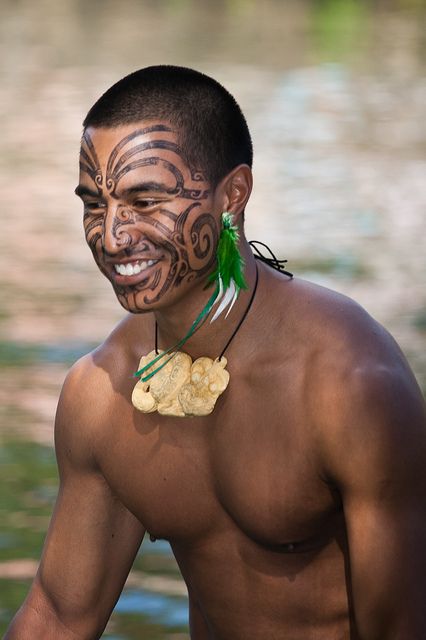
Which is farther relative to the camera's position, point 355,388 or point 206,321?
point 206,321

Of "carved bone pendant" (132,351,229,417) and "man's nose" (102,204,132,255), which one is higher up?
"man's nose" (102,204,132,255)

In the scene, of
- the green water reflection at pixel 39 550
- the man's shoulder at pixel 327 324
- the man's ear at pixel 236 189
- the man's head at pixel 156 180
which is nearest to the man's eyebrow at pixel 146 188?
the man's head at pixel 156 180

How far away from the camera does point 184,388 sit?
3164 millimetres

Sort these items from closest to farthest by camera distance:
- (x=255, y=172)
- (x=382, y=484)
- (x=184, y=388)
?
(x=382, y=484)
(x=184, y=388)
(x=255, y=172)

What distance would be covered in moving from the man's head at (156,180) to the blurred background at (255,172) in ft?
6.54

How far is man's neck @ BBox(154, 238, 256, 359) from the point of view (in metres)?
3.11

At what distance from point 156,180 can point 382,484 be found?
670 millimetres

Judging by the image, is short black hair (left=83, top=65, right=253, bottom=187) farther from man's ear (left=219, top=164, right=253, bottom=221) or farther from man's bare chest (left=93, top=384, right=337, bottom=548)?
man's bare chest (left=93, top=384, right=337, bottom=548)

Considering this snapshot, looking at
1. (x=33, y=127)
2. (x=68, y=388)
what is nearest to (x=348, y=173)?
(x=33, y=127)

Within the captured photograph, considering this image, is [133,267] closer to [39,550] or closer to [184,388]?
[184,388]

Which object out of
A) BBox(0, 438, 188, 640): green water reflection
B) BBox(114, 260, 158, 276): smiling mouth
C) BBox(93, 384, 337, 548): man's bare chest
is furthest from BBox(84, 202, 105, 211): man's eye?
BBox(0, 438, 188, 640): green water reflection

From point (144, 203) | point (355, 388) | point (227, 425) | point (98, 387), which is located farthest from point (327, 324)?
point (98, 387)

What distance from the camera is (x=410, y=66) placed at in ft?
50.6

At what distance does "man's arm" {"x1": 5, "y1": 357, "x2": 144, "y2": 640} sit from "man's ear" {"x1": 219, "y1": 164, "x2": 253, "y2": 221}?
0.47 metres
